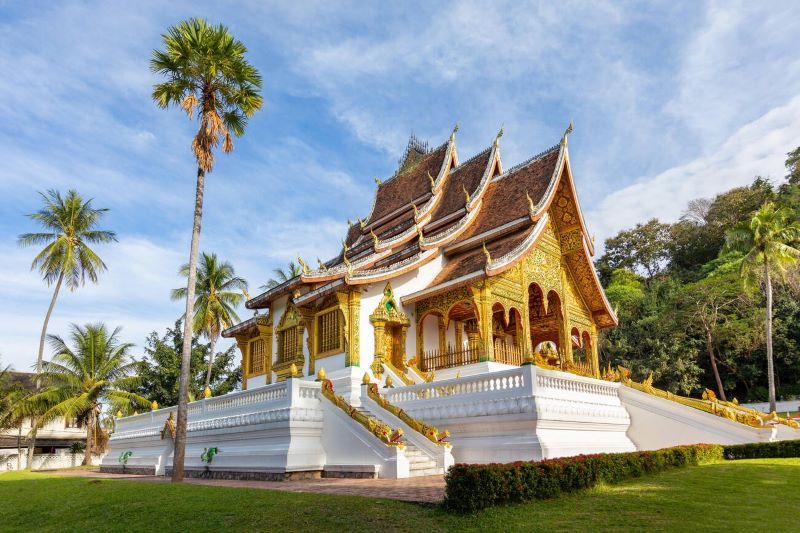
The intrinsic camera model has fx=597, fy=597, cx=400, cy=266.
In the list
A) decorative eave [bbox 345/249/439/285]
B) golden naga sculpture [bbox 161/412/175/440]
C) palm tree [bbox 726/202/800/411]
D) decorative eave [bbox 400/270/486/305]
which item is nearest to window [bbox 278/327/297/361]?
golden naga sculpture [bbox 161/412/175/440]

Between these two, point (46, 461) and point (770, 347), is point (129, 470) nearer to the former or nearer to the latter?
point (46, 461)

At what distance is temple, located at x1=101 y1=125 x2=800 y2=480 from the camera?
11.3m

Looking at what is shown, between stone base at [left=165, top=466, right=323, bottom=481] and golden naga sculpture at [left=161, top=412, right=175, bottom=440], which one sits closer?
stone base at [left=165, top=466, right=323, bottom=481]

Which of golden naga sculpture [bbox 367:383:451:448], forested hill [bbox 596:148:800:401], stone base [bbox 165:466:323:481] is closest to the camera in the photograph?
golden naga sculpture [bbox 367:383:451:448]

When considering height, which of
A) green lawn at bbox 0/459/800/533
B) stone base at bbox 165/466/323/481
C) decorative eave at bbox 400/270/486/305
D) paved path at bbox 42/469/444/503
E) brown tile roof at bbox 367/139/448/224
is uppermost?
brown tile roof at bbox 367/139/448/224

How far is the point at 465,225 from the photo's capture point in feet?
60.9

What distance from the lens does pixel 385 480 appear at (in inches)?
400

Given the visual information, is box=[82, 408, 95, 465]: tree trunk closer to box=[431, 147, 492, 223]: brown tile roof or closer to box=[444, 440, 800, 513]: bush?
box=[431, 147, 492, 223]: brown tile roof

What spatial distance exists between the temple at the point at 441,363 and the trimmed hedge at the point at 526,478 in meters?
2.61

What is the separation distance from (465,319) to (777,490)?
10860 millimetres

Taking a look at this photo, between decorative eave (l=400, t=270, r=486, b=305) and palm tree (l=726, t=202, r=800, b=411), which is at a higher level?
palm tree (l=726, t=202, r=800, b=411)

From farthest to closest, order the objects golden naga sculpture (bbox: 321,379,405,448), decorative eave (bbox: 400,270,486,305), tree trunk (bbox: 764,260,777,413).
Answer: tree trunk (bbox: 764,260,777,413), decorative eave (bbox: 400,270,486,305), golden naga sculpture (bbox: 321,379,405,448)

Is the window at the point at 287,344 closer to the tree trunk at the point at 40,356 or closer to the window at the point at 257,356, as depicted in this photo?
the window at the point at 257,356

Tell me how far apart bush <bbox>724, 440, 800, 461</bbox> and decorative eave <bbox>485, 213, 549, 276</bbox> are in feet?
20.1
